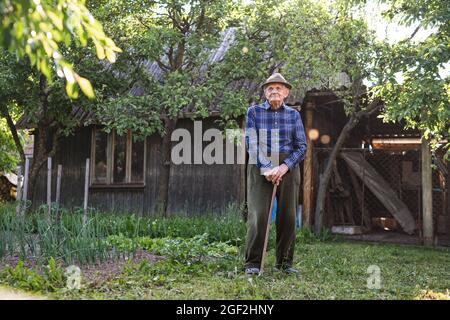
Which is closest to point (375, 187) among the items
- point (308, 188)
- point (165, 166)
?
point (308, 188)

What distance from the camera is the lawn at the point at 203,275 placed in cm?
378

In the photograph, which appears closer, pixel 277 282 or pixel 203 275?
pixel 277 282

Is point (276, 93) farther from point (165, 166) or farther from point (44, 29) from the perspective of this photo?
point (165, 166)

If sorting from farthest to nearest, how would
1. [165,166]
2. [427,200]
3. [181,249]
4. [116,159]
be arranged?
[116,159] → [165,166] → [427,200] → [181,249]

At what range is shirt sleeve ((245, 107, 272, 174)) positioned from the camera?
4.55 meters

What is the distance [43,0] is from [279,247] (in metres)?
3.10

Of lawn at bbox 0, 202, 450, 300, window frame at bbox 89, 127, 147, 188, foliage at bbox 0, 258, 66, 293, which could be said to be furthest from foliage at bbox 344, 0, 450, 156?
window frame at bbox 89, 127, 147, 188

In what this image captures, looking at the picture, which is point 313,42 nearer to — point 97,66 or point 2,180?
point 97,66

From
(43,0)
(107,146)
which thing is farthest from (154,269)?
(107,146)

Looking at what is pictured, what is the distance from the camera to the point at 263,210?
4562 mm

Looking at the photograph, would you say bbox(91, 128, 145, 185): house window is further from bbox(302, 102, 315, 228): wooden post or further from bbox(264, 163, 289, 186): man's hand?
bbox(264, 163, 289, 186): man's hand

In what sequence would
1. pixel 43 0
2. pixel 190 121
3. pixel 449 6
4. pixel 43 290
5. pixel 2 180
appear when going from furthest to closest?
pixel 2 180 → pixel 190 121 → pixel 449 6 → pixel 43 290 → pixel 43 0

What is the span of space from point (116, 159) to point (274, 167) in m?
8.65

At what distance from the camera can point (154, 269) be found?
4.53m
